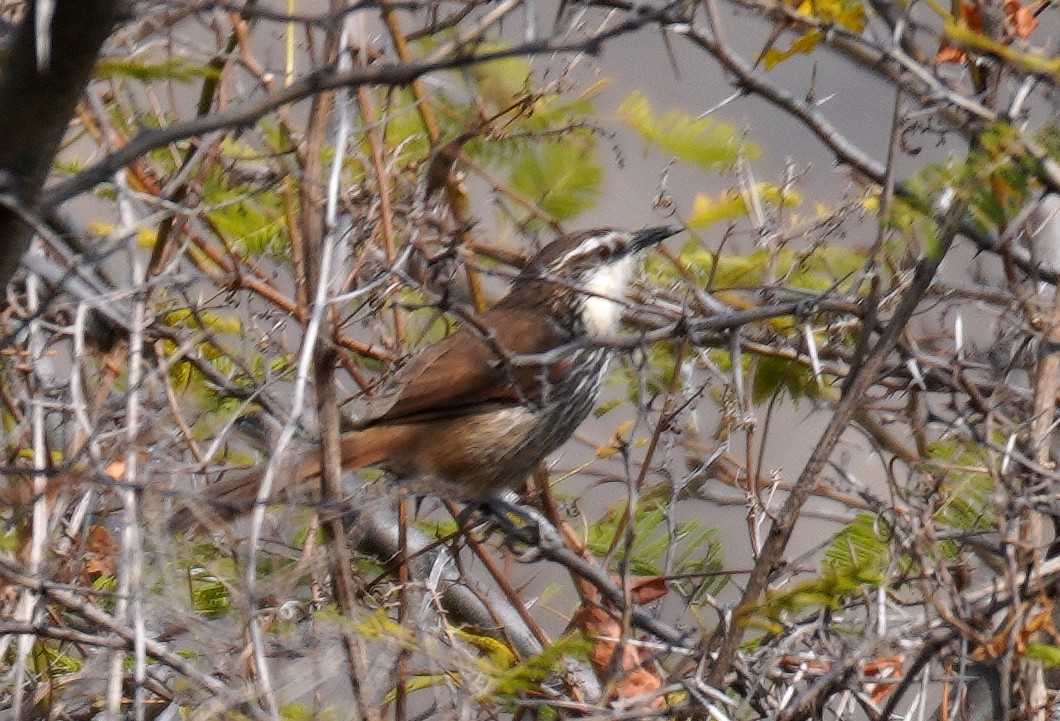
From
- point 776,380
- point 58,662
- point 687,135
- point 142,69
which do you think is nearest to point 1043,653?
point 776,380

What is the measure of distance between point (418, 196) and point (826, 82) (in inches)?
109

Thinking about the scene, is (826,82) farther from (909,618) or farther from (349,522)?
(909,618)

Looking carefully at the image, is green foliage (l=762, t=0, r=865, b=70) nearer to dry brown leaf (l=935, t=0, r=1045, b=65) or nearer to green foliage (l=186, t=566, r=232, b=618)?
dry brown leaf (l=935, t=0, r=1045, b=65)

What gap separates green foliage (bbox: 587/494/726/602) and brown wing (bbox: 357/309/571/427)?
0.53 m

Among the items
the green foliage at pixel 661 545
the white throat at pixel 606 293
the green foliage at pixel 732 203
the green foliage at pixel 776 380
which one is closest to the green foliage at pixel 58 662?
the green foliage at pixel 661 545

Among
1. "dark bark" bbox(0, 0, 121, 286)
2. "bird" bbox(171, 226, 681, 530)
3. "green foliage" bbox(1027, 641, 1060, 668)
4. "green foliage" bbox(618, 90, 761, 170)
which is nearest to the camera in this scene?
"dark bark" bbox(0, 0, 121, 286)

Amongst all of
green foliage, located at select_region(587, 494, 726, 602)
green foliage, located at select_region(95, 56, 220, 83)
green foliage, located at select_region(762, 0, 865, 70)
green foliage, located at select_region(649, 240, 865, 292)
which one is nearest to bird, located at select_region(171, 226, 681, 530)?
green foliage, located at select_region(649, 240, 865, 292)

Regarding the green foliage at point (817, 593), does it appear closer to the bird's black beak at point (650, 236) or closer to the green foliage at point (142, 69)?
the green foliage at point (142, 69)

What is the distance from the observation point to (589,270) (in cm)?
476

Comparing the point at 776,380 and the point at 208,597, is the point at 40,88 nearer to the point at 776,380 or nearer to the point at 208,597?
the point at 208,597

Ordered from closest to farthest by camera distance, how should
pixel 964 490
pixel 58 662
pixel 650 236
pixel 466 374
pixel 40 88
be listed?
pixel 40 88, pixel 964 490, pixel 58 662, pixel 650 236, pixel 466 374

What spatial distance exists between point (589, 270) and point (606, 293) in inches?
4.6

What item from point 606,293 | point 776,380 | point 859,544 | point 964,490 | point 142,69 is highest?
point 142,69

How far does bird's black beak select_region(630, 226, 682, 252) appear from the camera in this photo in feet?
14.0
